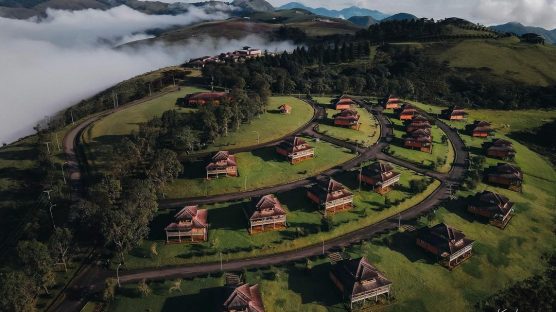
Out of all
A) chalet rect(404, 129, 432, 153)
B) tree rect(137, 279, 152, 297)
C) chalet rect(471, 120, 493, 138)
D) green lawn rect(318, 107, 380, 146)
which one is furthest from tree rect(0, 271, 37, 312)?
chalet rect(471, 120, 493, 138)

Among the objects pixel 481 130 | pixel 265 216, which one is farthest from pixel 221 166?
pixel 481 130

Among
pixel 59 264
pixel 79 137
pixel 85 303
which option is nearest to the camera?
pixel 85 303

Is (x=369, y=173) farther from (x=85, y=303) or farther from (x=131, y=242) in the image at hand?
(x=85, y=303)

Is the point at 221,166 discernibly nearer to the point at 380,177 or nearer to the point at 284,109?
the point at 380,177

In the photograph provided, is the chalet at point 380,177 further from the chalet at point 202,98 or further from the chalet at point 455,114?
the chalet at point 455,114

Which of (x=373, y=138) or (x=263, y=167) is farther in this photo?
(x=373, y=138)

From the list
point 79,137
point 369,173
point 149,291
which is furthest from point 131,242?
point 79,137
